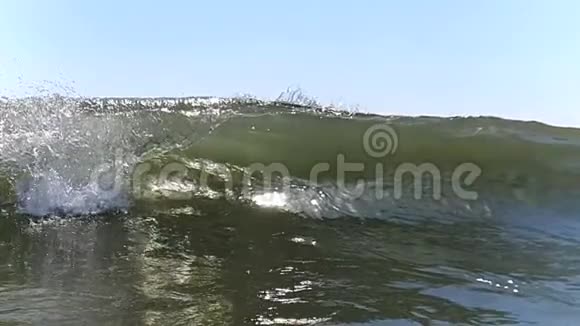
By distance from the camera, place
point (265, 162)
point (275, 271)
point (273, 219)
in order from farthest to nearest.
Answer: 1. point (265, 162)
2. point (273, 219)
3. point (275, 271)

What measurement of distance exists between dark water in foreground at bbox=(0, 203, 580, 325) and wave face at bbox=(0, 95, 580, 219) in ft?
1.91

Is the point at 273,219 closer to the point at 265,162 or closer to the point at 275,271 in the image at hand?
the point at 275,271

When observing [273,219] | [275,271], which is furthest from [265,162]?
[275,271]

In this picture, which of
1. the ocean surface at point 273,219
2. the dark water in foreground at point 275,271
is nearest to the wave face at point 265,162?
the ocean surface at point 273,219

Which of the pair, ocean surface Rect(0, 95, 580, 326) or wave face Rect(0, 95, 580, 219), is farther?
wave face Rect(0, 95, 580, 219)

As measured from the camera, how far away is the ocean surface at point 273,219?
3.73m

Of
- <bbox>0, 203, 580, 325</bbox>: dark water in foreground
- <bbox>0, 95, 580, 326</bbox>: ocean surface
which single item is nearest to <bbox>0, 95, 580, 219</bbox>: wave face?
<bbox>0, 95, 580, 326</bbox>: ocean surface

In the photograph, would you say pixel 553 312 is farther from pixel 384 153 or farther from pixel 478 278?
pixel 384 153

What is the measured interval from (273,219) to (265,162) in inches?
103

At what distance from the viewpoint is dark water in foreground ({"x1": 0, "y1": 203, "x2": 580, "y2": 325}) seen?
3.54m

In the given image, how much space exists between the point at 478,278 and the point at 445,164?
498 cm

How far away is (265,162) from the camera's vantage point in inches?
340

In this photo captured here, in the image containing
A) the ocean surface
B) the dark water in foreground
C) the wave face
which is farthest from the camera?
the wave face

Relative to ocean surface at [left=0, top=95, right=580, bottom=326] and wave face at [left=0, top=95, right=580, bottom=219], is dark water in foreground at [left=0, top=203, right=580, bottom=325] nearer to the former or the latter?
ocean surface at [left=0, top=95, right=580, bottom=326]
